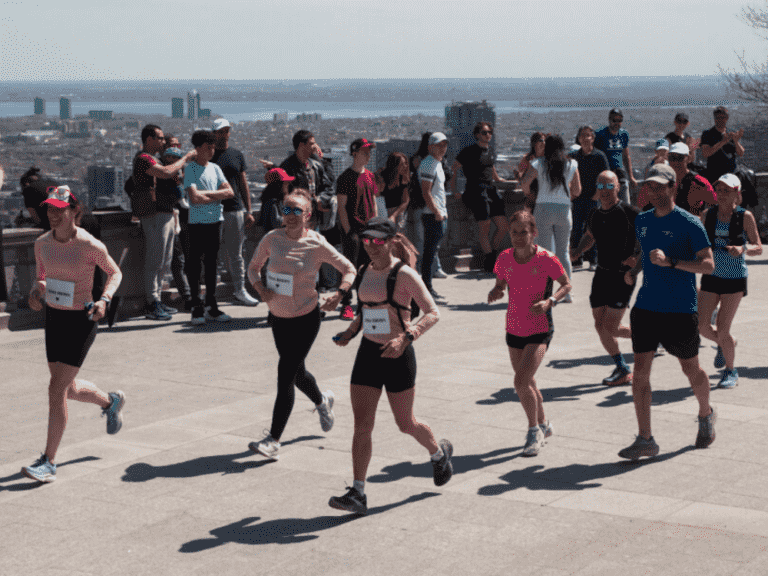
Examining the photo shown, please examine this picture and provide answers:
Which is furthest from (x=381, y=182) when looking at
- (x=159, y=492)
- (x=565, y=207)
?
(x=159, y=492)

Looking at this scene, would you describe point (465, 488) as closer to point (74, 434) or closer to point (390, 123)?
point (74, 434)

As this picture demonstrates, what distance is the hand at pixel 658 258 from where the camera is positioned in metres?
7.13

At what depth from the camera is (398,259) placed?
6434 millimetres

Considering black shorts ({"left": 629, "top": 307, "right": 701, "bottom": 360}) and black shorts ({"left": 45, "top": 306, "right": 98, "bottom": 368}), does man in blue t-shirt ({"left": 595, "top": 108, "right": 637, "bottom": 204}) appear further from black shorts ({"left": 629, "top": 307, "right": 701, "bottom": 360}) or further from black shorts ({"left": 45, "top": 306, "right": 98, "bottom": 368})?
black shorts ({"left": 45, "top": 306, "right": 98, "bottom": 368})

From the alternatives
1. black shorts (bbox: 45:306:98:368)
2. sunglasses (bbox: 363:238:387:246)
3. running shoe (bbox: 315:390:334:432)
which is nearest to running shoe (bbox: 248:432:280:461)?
running shoe (bbox: 315:390:334:432)

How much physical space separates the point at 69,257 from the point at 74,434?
160cm

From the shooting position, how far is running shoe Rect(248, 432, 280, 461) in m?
7.36

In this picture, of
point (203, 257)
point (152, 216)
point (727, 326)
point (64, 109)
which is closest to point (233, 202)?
point (203, 257)

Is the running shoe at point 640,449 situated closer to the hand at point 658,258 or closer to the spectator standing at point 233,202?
the hand at point 658,258

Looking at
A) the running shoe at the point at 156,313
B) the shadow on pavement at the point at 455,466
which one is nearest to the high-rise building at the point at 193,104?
the running shoe at the point at 156,313

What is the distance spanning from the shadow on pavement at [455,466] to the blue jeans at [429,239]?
6391 millimetres

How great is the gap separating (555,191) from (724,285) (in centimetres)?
405

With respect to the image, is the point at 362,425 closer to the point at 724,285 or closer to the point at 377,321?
the point at 377,321

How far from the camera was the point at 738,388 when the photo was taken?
941cm
